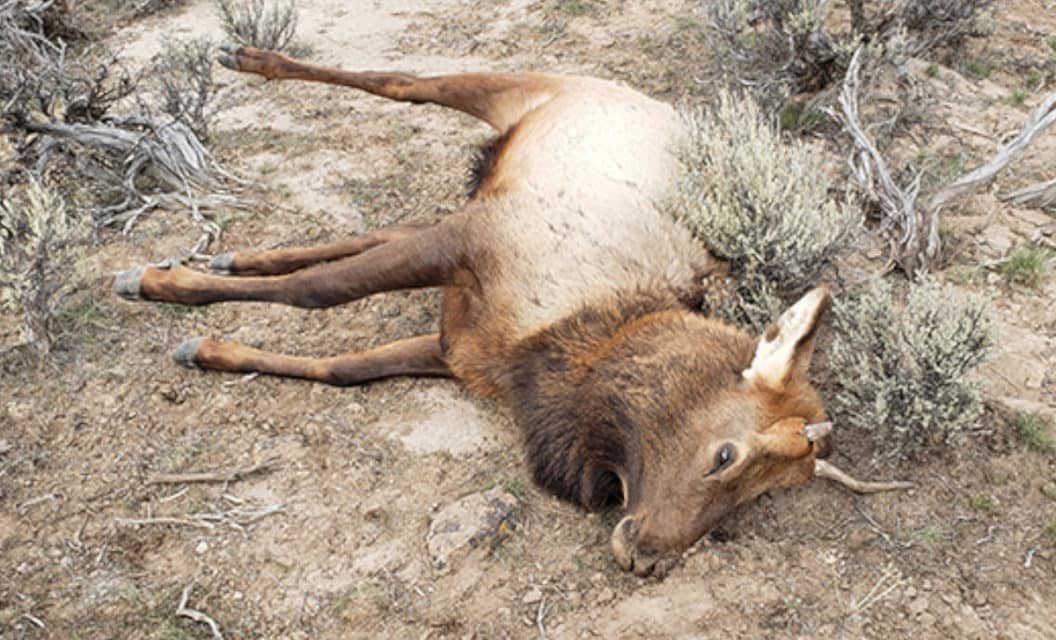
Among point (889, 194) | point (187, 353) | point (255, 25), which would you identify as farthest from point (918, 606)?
point (255, 25)

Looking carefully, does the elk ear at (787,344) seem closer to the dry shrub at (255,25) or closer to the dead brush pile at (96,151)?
the dead brush pile at (96,151)

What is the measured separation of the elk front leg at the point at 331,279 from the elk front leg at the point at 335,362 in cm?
26

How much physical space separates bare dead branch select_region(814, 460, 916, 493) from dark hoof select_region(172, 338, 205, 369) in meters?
2.65

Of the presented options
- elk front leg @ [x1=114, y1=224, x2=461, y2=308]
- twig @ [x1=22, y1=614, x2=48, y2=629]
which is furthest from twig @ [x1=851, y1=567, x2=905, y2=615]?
twig @ [x1=22, y1=614, x2=48, y2=629]

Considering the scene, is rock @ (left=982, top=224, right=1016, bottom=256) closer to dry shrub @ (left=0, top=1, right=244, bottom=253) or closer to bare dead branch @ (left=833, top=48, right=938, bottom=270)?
bare dead branch @ (left=833, top=48, right=938, bottom=270)

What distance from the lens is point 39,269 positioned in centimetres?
416

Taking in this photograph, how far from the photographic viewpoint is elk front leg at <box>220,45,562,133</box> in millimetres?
5340

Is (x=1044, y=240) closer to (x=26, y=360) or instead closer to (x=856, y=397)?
(x=856, y=397)

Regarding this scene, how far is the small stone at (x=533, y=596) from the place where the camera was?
3.28m

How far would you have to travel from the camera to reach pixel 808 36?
5.86m

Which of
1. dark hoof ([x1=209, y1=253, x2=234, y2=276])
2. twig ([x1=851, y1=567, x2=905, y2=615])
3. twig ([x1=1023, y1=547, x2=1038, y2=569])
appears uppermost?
twig ([x1=1023, y1=547, x2=1038, y2=569])

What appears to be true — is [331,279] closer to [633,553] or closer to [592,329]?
[592,329]

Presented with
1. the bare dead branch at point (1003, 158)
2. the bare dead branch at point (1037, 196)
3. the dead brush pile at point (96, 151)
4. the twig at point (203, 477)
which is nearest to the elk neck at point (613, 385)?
the twig at point (203, 477)

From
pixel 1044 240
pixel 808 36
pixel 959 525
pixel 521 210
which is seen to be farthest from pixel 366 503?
pixel 808 36
